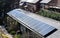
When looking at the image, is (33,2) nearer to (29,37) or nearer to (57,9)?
(57,9)

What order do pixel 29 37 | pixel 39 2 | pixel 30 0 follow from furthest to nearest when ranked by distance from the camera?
1. pixel 30 0
2. pixel 39 2
3. pixel 29 37

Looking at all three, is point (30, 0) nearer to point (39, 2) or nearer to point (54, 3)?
point (39, 2)

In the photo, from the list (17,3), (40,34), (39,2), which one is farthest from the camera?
(17,3)

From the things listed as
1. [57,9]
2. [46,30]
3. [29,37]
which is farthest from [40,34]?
[57,9]

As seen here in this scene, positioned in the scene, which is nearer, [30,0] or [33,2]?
[33,2]

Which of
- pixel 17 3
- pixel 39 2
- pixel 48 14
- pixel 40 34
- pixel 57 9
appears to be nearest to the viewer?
pixel 40 34

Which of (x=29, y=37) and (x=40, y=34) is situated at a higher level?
(x=40, y=34)

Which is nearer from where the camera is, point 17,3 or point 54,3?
point 54,3

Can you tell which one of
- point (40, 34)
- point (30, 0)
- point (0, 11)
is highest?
point (40, 34)

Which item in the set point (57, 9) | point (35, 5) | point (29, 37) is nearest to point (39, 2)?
point (35, 5)
